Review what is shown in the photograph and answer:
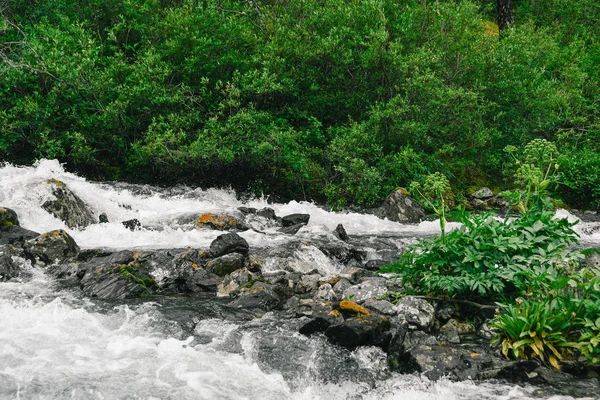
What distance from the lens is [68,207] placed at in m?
13.2

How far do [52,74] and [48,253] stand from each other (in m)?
9.89

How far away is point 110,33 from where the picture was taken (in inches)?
749

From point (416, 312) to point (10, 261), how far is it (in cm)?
743

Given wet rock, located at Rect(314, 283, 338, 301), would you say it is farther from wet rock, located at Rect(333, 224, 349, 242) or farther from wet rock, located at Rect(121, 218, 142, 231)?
wet rock, located at Rect(121, 218, 142, 231)

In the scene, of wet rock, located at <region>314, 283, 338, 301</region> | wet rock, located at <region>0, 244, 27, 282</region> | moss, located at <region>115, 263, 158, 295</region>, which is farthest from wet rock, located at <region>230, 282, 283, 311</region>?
wet rock, located at <region>0, 244, 27, 282</region>

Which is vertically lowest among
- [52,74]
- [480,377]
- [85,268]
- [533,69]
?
[85,268]

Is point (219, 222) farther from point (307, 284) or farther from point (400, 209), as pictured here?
point (400, 209)

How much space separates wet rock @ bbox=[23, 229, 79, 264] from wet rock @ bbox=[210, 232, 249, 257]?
116 inches

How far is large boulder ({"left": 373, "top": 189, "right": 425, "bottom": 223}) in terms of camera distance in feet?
52.9

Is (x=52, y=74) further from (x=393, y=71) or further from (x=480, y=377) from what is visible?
(x=480, y=377)

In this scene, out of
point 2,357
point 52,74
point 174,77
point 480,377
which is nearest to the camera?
point 480,377

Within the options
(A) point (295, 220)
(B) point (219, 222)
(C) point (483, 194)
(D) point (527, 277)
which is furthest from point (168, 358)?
(C) point (483, 194)

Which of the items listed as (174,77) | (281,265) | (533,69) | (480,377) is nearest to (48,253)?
(281,265)

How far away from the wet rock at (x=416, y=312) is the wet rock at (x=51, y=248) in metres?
7.04
